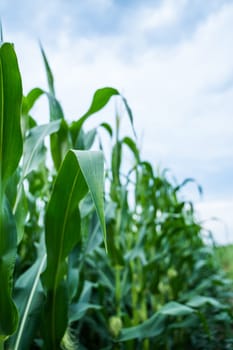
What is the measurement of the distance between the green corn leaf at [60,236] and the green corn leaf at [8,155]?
0.22 ft

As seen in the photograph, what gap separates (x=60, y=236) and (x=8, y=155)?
155 mm

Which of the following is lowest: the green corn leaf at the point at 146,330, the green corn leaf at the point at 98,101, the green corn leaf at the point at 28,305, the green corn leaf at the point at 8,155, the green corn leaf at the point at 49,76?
the green corn leaf at the point at 146,330

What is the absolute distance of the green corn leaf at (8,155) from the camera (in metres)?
0.42

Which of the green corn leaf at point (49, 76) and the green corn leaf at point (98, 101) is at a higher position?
the green corn leaf at point (49, 76)

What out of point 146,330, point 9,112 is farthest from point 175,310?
point 9,112

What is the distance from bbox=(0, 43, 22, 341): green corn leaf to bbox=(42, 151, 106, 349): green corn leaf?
68mm

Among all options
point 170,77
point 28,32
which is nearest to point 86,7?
point 170,77

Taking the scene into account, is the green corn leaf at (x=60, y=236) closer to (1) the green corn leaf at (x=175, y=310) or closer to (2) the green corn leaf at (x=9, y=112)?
(2) the green corn leaf at (x=9, y=112)

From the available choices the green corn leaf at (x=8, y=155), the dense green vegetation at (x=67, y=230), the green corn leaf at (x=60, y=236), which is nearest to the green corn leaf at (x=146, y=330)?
the dense green vegetation at (x=67, y=230)

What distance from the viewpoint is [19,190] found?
563mm

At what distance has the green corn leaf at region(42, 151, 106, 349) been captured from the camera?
20.0 inches

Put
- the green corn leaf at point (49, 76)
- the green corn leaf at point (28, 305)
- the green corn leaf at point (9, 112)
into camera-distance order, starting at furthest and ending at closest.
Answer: the green corn leaf at point (49, 76) < the green corn leaf at point (28, 305) < the green corn leaf at point (9, 112)

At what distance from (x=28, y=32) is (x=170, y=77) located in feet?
2.48

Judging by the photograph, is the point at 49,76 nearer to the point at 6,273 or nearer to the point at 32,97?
the point at 32,97
